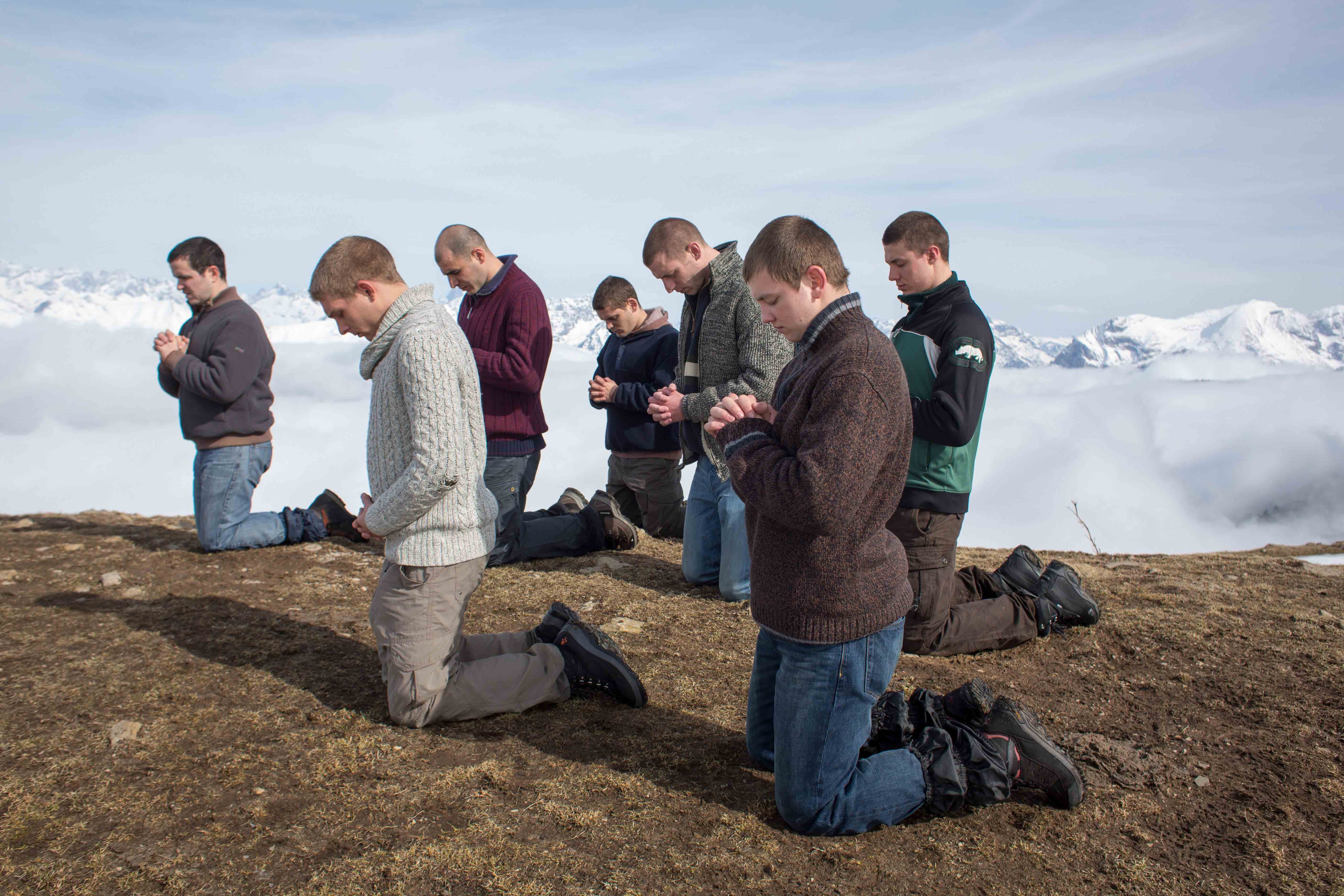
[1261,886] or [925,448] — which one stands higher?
[925,448]

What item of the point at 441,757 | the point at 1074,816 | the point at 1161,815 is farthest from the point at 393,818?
the point at 1161,815

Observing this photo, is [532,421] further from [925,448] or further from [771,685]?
[771,685]

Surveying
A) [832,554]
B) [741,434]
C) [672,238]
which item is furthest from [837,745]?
[672,238]

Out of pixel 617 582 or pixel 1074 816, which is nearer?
pixel 1074 816

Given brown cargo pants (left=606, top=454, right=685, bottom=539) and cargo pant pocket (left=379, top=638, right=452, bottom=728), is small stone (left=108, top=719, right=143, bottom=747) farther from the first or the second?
brown cargo pants (left=606, top=454, right=685, bottom=539)

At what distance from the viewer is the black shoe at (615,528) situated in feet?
25.4

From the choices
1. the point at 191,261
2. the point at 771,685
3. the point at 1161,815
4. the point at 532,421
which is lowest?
the point at 1161,815

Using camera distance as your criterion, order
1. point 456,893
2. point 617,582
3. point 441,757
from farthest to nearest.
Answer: point 617,582, point 441,757, point 456,893

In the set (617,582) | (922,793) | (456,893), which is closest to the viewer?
(456,893)

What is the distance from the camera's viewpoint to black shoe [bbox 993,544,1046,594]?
5574 mm

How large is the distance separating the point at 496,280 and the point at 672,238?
1857 millimetres

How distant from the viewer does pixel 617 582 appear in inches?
267

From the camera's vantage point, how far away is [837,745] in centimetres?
311

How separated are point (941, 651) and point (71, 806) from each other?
4582 mm
